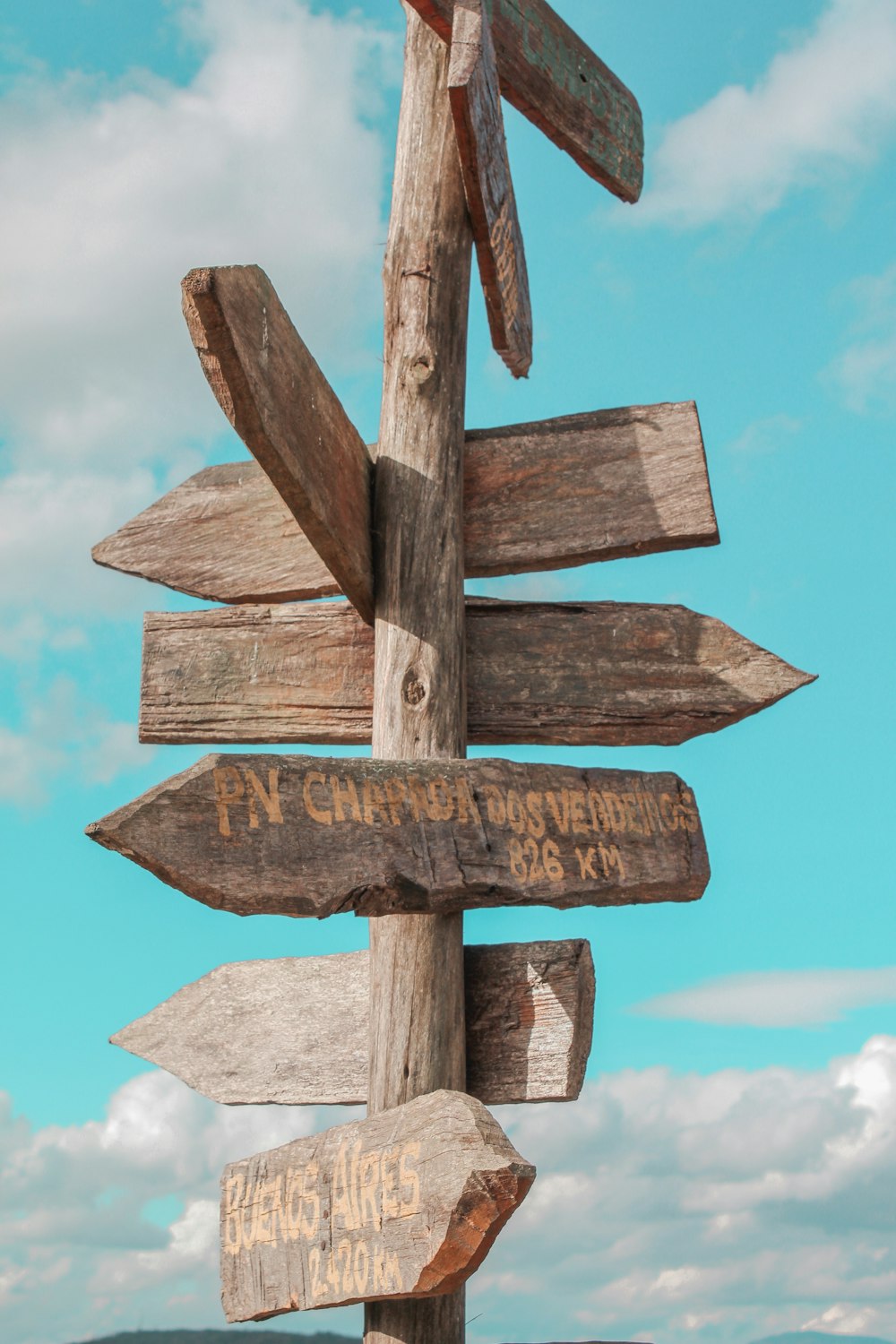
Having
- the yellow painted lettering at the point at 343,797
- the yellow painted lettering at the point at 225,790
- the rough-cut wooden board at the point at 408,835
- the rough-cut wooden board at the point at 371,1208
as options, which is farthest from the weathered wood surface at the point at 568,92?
the rough-cut wooden board at the point at 371,1208

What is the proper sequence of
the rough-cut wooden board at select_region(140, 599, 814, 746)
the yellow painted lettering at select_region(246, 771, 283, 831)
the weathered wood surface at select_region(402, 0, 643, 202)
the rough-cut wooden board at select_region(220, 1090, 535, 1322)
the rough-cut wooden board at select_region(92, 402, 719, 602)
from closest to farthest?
the rough-cut wooden board at select_region(220, 1090, 535, 1322) < the yellow painted lettering at select_region(246, 771, 283, 831) < the rough-cut wooden board at select_region(140, 599, 814, 746) < the rough-cut wooden board at select_region(92, 402, 719, 602) < the weathered wood surface at select_region(402, 0, 643, 202)

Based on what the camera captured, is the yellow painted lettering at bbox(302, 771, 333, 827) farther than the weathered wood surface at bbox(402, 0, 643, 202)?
No

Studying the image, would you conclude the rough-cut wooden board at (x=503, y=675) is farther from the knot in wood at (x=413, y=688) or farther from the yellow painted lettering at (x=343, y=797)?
the yellow painted lettering at (x=343, y=797)

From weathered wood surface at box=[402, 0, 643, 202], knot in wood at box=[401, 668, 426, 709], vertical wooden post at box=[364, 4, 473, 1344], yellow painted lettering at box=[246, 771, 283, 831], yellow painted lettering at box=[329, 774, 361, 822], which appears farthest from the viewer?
weathered wood surface at box=[402, 0, 643, 202]

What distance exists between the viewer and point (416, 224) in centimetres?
408

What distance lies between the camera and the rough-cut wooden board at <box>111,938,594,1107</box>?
3.50 meters

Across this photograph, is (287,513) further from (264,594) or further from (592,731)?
(592,731)

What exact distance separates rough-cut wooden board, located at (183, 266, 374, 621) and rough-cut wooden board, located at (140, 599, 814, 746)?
0.90 ft

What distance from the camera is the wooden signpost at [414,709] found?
2889mm

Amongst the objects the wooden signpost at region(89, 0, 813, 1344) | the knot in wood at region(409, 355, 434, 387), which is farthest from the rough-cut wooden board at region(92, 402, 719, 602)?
the knot in wood at region(409, 355, 434, 387)

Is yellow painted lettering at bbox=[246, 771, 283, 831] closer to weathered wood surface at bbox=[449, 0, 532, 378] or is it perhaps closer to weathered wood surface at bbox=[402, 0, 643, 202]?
weathered wood surface at bbox=[449, 0, 532, 378]

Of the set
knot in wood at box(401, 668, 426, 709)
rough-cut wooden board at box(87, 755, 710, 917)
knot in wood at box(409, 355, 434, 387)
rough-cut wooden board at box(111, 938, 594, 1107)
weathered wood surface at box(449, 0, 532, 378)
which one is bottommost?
rough-cut wooden board at box(111, 938, 594, 1107)

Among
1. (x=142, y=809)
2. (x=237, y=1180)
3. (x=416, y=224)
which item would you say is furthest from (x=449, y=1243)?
(x=416, y=224)

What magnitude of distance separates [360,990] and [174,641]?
1.16m
